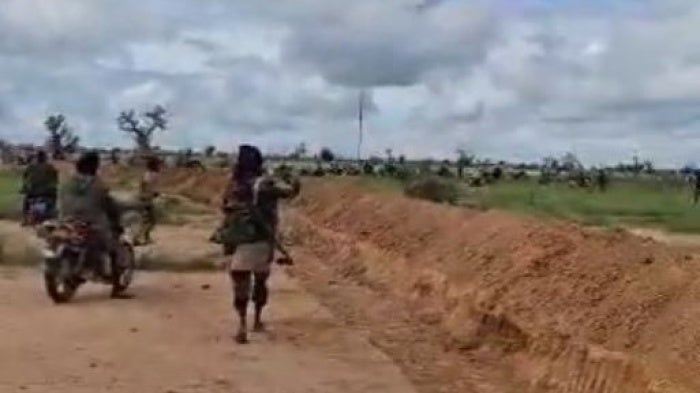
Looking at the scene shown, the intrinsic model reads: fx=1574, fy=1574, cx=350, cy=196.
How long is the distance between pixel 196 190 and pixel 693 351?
5502 centimetres

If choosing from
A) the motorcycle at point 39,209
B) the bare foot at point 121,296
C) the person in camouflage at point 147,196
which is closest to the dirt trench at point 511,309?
the bare foot at point 121,296

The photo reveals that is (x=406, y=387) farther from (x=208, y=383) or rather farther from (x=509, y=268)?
(x=509, y=268)

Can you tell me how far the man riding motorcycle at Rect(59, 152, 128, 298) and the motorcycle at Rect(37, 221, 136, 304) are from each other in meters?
0.08

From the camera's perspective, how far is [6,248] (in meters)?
27.5

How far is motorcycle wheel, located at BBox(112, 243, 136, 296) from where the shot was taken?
19844 millimetres

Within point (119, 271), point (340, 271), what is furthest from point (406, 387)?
point (340, 271)

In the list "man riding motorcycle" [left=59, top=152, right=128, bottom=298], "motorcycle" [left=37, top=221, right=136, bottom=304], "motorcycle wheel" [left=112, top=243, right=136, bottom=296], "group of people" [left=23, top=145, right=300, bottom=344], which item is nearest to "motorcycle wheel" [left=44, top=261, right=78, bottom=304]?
"motorcycle" [left=37, top=221, right=136, bottom=304]

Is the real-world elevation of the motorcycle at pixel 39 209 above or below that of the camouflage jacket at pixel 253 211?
below

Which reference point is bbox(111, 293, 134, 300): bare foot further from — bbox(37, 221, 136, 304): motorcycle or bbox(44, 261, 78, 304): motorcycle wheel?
bbox(44, 261, 78, 304): motorcycle wheel

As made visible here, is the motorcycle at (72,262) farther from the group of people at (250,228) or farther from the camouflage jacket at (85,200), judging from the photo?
the group of people at (250,228)

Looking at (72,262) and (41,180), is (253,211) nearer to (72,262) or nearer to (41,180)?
(72,262)

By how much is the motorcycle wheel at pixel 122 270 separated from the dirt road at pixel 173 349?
24cm

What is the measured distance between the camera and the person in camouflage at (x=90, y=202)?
1908cm

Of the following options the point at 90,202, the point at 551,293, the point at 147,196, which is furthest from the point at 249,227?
the point at 147,196
